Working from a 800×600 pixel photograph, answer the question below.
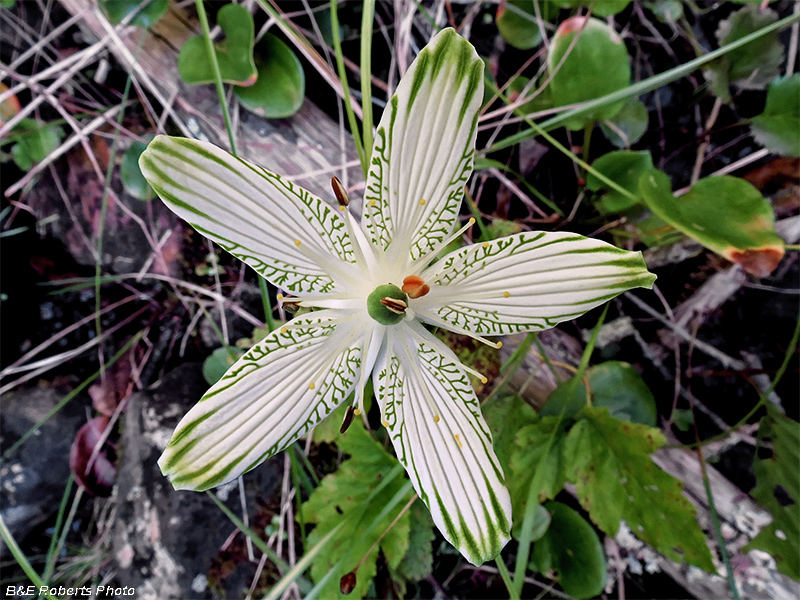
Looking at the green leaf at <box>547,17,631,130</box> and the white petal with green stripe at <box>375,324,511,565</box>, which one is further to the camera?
the green leaf at <box>547,17,631,130</box>

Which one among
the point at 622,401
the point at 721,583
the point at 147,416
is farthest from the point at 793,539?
the point at 147,416

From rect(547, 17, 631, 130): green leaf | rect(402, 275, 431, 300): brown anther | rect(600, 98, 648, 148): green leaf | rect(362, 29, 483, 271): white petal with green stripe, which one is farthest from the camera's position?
rect(600, 98, 648, 148): green leaf

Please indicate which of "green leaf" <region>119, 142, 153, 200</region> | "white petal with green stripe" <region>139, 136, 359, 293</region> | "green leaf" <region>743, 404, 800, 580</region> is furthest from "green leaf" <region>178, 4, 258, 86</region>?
"green leaf" <region>743, 404, 800, 580</region>

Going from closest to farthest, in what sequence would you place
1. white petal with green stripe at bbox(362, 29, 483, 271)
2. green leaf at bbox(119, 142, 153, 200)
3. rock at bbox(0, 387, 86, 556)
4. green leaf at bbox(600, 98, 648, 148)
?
white petal with green stripe at bbox(362, 29, 483, 271) → green leaf at bbox(600, 98, 648, 148) → green leaf at bbox(119, 142, 153, 200) → rock at bbox(0, 387, 86, 556)

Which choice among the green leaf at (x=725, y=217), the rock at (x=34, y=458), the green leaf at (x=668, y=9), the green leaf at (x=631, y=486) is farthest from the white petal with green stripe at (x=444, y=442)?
the rock at (x=34, y=458)

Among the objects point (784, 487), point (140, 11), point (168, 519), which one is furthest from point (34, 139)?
point (784, 487)

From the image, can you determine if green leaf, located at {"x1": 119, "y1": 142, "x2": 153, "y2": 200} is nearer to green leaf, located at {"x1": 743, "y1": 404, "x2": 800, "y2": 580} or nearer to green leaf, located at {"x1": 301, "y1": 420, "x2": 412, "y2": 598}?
green leaf, located at {"x1": 301, "y1": 420, "x2": 412, "y2": 598}

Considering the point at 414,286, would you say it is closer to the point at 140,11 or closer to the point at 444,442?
the point at 444,442

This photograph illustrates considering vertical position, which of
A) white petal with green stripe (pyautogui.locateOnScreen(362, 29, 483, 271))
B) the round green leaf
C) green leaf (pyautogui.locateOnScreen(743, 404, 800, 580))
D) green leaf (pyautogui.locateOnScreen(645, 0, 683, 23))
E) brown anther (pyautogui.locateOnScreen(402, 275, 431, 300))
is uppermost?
white petal with green stripe (pyautogui.locateOnScreen(362, 29, 483, 271))

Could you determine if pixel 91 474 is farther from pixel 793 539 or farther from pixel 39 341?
pixel 793 539
